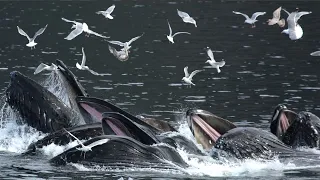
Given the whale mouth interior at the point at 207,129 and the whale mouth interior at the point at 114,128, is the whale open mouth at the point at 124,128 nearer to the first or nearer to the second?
the whale mouth interior at the point at 114,128

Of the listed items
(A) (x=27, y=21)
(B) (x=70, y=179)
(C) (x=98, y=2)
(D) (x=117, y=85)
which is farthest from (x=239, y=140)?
(C) (x=98, y=2)

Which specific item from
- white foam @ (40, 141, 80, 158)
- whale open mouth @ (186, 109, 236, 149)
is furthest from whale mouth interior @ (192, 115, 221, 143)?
white foam @ (40, 141, 80, 158)

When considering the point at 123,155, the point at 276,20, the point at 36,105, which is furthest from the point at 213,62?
the point at 123,155

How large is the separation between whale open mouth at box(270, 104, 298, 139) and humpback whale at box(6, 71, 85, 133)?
18.7 ft

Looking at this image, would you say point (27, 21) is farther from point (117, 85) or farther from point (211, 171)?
point (211, 171)

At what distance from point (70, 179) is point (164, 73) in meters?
23.7

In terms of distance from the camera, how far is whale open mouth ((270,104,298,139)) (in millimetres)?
28750

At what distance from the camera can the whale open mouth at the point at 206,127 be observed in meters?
27.8

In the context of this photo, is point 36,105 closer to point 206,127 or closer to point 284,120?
point 206,127

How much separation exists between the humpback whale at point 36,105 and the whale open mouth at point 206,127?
11.4 ft

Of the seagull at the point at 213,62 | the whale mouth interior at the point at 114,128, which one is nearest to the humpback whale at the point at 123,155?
the whale mouth interior at the point at 114,128

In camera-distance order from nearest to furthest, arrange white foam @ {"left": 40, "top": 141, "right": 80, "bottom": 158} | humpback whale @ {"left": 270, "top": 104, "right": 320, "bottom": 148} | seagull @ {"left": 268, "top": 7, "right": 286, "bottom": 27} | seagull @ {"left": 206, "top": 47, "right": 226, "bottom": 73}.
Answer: white foam @ {"left": 40, "top": 141, "right": 80, "bottom": 158}, humpback whale @ {"left": 270, "top": 104, "right": 320, "bottom": 148}, seagull @ {"left": 206, "top": 47, "right": 226, "bottom": 73}, seagull @ {"left": 268, "top": 7, "right": 286, "bottom": 27}

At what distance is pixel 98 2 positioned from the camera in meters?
93.6

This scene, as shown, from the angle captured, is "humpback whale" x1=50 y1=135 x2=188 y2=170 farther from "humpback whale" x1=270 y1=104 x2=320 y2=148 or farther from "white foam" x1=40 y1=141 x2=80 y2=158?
"humpback whale" x1=270 y1=104 x2=320 y2=148
